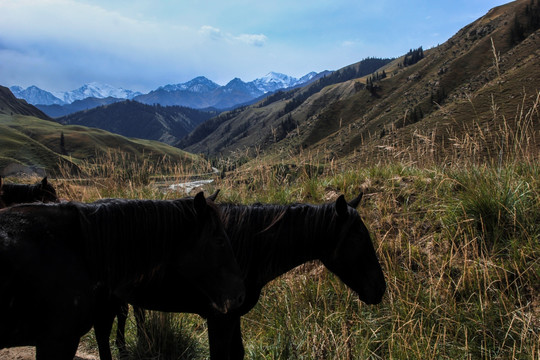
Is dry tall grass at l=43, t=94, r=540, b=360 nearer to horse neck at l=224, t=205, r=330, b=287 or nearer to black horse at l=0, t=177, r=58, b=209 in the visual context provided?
horse neck at l=224, t=205, r=330, b=287

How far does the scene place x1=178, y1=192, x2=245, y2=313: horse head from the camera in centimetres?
249

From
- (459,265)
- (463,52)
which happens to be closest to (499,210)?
(459,265)

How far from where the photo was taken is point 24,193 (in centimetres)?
456

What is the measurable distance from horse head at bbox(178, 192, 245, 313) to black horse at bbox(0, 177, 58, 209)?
2.90 meters

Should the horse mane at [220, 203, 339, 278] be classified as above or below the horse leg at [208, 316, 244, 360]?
above

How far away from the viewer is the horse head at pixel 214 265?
2.49 meters

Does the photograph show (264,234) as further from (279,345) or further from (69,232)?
(69,232)

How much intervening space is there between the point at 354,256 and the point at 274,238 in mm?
776

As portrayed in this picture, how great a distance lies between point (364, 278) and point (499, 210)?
2.28m

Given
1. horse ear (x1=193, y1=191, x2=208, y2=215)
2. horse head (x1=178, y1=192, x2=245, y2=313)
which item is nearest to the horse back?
horse head (x1=178, y1=192, x2=245, y2=313)

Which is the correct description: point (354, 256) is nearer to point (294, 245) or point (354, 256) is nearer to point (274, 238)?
point (294, 245)

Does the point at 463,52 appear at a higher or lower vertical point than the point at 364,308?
higher

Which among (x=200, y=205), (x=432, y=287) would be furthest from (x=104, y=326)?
(x=432, y=287)

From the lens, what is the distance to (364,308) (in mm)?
4082
